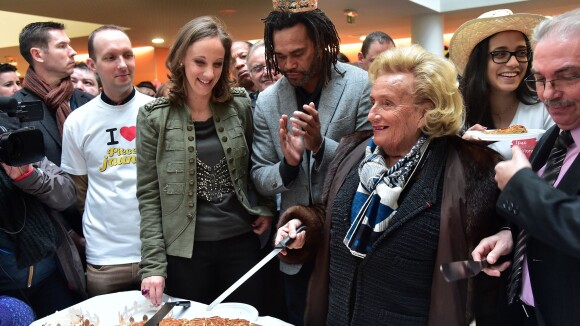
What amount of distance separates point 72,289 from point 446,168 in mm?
1662

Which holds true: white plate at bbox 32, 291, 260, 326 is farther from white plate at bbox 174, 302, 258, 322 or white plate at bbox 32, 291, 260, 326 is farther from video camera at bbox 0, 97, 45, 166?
video camera at bbox 0, 97, 45, 166

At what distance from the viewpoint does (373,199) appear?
143cm

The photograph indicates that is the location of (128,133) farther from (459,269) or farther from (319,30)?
(459,269)

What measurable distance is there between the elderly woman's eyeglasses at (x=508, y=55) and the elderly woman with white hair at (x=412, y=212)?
2.35 ft

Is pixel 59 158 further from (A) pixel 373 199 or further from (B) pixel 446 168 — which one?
(B) pixel 446 168

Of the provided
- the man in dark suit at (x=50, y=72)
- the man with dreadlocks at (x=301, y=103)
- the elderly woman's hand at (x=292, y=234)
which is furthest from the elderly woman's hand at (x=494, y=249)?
the man in dark suit at (x=50, y=72)

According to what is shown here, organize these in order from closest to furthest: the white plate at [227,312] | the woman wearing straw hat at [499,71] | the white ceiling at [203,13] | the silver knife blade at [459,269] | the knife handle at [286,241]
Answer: the silver knife blade at [459,269], the knife handle at [286,241], the white plate at [227,312], the woman wearing straw hat at [499,71], the white ceiling at [203,13]

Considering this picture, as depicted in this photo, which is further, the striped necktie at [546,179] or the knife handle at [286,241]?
the knife handle at [286,241]

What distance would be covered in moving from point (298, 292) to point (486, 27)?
131 cm

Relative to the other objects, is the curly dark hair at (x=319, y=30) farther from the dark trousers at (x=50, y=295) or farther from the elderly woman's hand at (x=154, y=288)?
the dark trousers at (x=50, y=295)

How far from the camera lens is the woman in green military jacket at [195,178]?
1912 millimetres

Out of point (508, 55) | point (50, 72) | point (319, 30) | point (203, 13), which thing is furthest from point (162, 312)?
point (203, 13)

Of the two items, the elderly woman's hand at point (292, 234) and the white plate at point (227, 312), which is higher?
the elderly woman's hand at point (292, 234)

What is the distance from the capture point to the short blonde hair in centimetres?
140
